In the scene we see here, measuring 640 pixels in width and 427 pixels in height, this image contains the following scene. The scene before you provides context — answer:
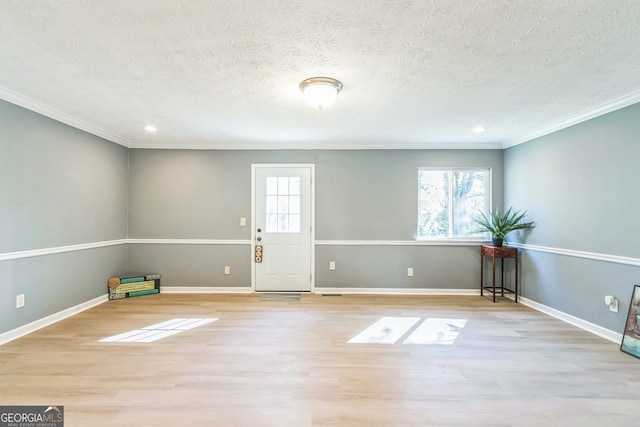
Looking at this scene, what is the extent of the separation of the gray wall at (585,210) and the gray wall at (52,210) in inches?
227

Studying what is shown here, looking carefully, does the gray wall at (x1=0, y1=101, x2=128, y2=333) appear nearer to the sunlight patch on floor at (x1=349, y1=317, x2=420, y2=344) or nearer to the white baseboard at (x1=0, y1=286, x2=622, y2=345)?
the white baseboard at (x1=0, y1=286, x2=622, y2=345)

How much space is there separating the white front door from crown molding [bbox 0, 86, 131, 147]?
1.98m

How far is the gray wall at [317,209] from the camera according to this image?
15.3 ft

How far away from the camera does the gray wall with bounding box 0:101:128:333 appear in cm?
283

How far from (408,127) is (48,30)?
3391 mm

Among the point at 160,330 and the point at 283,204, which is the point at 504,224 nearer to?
the point at 283,204

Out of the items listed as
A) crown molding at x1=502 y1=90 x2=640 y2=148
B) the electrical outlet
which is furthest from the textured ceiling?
the electrical outlet

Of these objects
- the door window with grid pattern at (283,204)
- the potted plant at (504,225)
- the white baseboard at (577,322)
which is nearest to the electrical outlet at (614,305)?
the white baseboard at (577,322)

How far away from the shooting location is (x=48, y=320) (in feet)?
10.6

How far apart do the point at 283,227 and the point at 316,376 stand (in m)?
2.75

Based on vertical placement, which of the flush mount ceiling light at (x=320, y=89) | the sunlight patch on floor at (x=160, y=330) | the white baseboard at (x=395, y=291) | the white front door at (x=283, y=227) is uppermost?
the flush mount ceiling light at (x=320, y=89)

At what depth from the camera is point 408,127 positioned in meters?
3.80

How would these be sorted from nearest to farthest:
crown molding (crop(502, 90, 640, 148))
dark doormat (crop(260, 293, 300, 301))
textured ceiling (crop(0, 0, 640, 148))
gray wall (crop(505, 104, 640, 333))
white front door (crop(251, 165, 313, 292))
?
textured ceiling (crop(0, 0, 640, 148)) → crown molding (crop(502, 90, 640, 148)) → gray wall (crop(505, 104, 640, 333)) → dark doormat (crop(260, 293, 300, 301)) → white front door (crop(251, 165, 313, 292))

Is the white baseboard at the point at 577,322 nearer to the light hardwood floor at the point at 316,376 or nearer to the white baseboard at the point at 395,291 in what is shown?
the light hardwood floor at the point at 316,376
